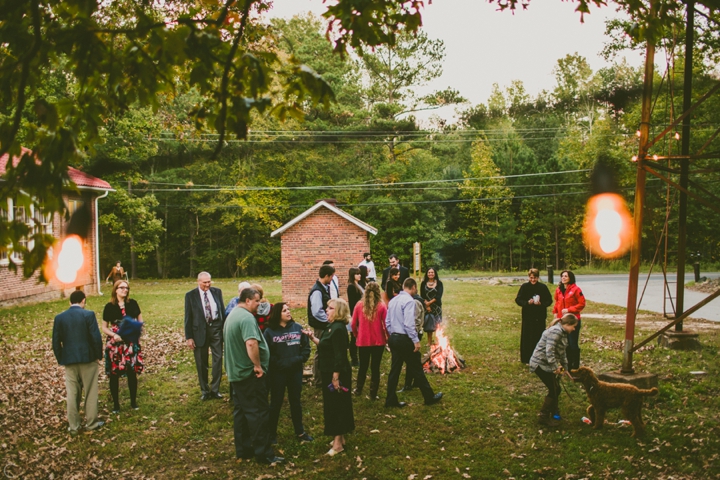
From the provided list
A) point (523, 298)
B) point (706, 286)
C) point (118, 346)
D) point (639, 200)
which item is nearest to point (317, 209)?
point (523, 298)

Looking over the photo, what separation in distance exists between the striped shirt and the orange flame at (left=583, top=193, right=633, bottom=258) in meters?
38.0

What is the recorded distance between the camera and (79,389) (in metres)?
7.95

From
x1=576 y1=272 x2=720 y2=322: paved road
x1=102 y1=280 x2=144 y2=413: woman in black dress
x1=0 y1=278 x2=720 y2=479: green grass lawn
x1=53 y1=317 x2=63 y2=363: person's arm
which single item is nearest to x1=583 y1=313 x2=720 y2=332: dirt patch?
x1=576 y1=272 x2=720 y2=322: paved road

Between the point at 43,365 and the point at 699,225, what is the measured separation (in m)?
41.4

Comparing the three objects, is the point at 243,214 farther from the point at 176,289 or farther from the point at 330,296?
the point at 330,296

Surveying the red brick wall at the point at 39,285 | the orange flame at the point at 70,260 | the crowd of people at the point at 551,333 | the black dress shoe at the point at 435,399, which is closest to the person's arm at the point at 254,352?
the black dress shoe at the point at 435,399

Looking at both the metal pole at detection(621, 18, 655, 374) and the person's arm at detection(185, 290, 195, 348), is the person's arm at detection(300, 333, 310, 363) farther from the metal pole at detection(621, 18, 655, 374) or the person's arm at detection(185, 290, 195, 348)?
the metal pole at detection(621, 18, 655, 374)

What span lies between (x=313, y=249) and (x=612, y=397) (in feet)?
49.0

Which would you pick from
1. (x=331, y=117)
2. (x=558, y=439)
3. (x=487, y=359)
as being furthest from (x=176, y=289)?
(x=558, y=439)

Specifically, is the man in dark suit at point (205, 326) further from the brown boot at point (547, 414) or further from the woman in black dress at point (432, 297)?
the brown boot at point (547, 414)

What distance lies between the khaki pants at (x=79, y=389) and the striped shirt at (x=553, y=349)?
21.2ft

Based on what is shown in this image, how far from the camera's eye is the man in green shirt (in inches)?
261

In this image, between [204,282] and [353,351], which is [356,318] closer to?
[353,351]

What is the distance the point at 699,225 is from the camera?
38781 mm
